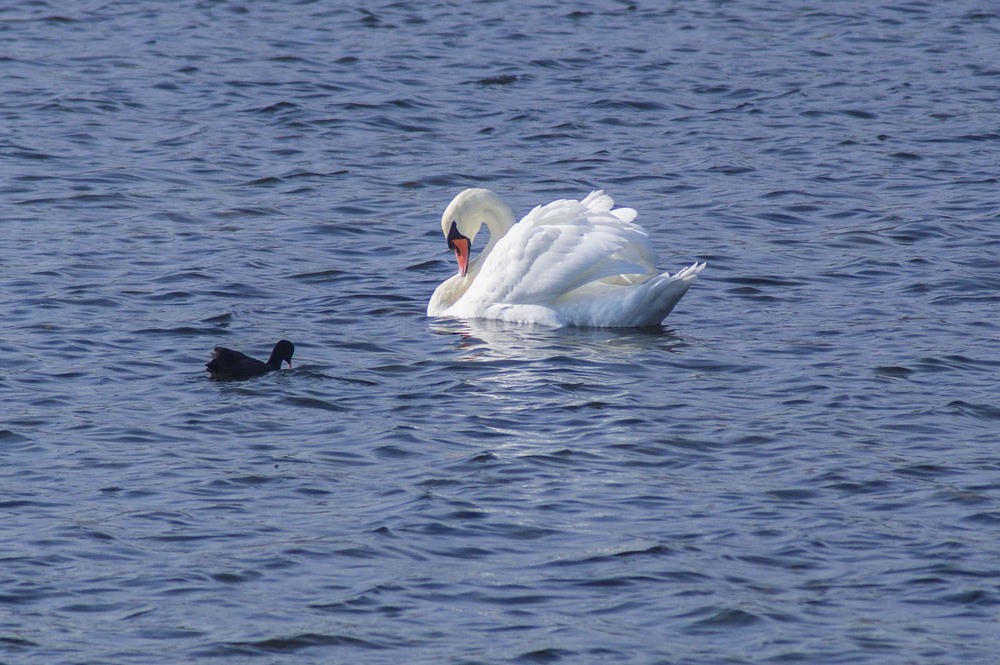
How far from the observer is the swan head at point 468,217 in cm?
1305

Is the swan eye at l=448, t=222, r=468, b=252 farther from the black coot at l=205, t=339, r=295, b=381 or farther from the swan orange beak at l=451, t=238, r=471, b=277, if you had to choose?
the black coot at l=205, t=339, r=295, b=381

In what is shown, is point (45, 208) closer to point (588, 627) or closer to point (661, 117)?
point (661, 117)

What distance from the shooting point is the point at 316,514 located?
8047 mm

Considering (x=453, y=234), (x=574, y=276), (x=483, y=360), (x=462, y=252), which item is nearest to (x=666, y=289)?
(x=574, y=276)

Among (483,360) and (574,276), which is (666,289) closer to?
(574,276)

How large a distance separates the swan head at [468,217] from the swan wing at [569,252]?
0.78 m

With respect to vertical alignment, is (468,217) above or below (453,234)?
above

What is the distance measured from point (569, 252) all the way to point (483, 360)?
129 cm

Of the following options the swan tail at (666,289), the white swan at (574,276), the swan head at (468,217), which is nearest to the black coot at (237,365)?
the white swan at (574,276)

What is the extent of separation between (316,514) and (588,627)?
→ 5.70 feet

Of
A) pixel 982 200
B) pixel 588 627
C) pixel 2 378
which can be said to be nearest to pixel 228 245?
pixel 2 378

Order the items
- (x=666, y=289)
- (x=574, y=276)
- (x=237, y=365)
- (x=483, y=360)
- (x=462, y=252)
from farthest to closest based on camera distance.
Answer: (x=462, y=252) < (x=574, y=276) < (x=666, y=289) < (x=483, y=360) < (x=237, y=365)

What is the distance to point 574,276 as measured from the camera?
11961 mm

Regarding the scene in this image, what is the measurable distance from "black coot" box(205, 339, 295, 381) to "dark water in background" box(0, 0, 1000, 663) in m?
0.12
